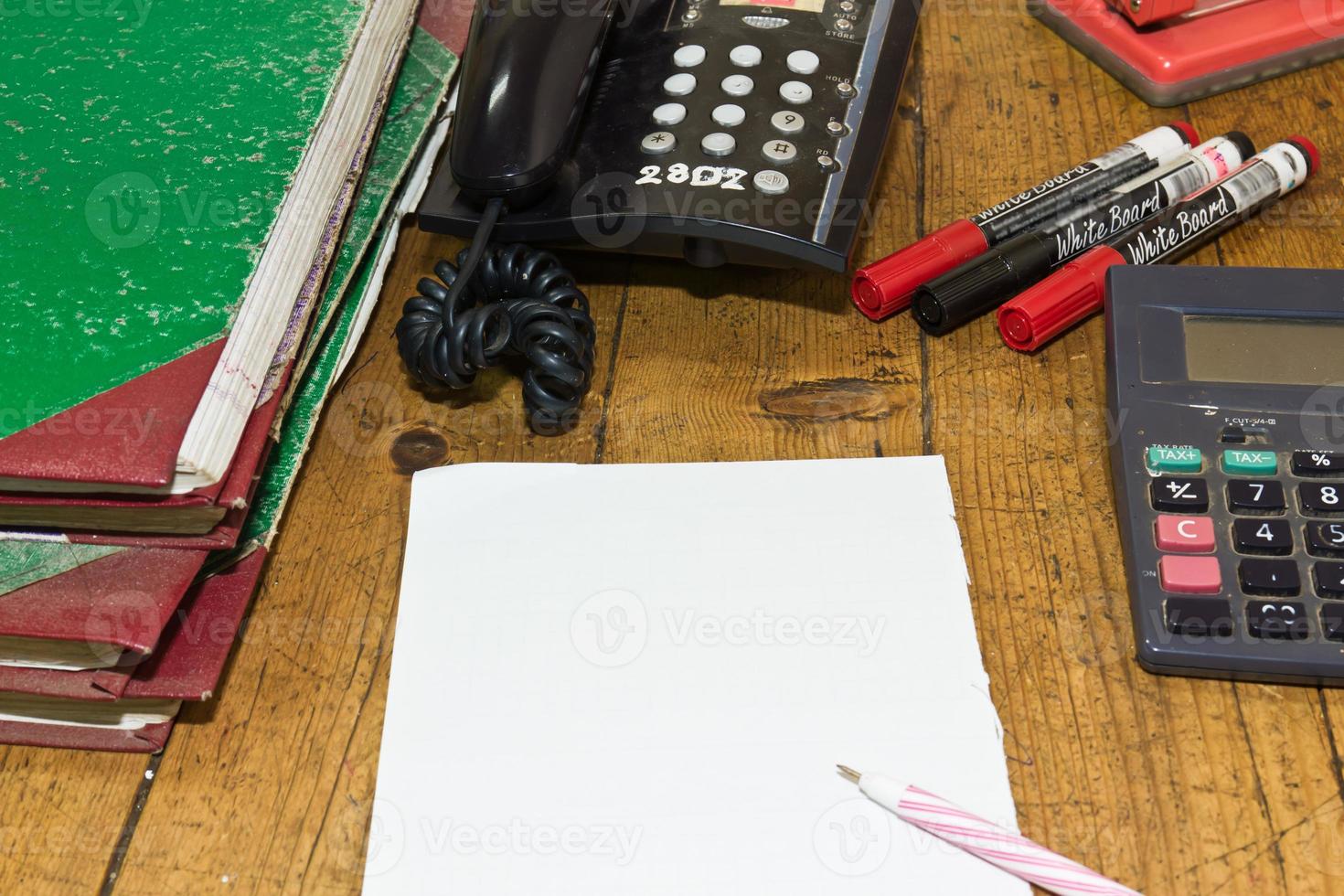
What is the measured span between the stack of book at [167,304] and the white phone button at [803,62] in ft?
0.71

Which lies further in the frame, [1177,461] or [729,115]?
[729,115]

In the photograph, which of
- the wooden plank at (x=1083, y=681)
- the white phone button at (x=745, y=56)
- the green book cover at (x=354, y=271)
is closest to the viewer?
the wooden plank at (x=1083, y=681)

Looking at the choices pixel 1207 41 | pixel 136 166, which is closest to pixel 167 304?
pixel 136 166

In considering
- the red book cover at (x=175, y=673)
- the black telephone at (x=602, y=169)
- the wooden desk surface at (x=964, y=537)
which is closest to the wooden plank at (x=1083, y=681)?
the wooden desk surface at (x=964, y=537)

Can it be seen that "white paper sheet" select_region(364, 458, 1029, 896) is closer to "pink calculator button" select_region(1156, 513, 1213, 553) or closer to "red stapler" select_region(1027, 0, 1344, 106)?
"pink calculator button" select_region(1156, 513, 1213, 553)

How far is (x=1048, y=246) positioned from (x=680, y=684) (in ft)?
1.04

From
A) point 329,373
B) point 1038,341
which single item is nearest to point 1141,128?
point 1038,341

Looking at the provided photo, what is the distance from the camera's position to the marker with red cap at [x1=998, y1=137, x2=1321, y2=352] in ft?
1.94

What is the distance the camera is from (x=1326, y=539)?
0.47 meters

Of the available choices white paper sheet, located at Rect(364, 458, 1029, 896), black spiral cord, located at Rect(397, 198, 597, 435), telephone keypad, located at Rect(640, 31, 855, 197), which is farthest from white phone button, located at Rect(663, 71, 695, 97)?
white paper sheet, located at Rect(364, 458, 1029, 896)

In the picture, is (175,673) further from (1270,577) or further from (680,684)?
(1270,577)

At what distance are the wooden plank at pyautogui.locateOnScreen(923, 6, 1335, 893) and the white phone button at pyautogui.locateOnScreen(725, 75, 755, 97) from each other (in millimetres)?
135

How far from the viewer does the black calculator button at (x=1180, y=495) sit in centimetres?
49

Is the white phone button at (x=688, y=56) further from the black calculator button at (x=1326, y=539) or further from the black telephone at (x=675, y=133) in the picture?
the black calculator button at (x=1326, y=539)
